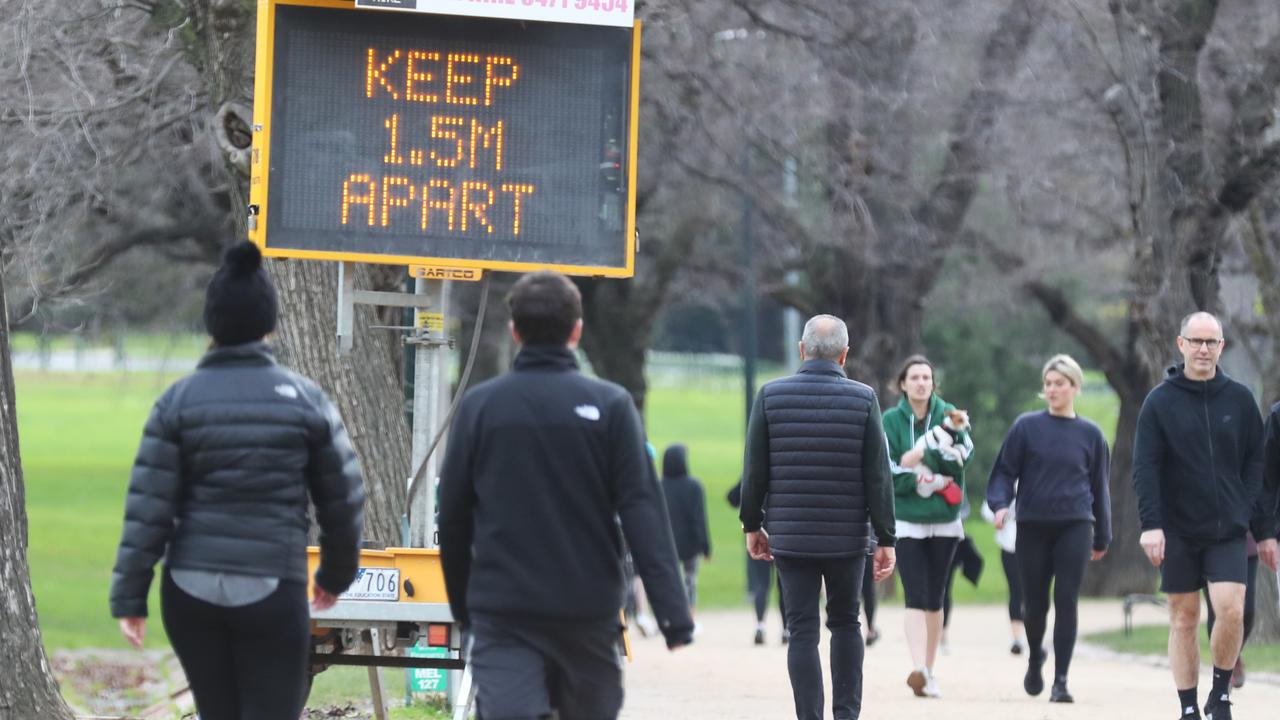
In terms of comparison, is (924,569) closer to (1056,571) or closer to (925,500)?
(925,500)

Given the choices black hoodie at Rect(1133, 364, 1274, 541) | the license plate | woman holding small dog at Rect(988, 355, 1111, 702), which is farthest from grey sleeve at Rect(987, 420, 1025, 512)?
the license plate

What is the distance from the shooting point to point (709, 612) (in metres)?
25.7

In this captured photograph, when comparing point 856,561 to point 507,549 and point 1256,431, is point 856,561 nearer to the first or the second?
point 1256,431

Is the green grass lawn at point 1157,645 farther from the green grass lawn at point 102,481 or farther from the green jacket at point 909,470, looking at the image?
the green grass lawn at point 102,481

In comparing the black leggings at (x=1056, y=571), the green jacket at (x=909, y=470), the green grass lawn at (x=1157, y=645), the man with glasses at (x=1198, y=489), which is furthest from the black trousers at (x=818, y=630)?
the green grass lawn at (x=1157, y=645)

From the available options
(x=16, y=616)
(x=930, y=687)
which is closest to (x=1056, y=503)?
(x=930, y=687)

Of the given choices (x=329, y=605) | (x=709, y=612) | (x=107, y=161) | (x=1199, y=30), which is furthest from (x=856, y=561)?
(x=709, y=612)

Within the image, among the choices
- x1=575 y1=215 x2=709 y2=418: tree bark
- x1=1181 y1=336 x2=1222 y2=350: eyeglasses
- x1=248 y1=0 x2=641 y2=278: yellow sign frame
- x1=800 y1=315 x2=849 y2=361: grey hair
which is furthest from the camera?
x1=575 y1=215 x2=709 y2=418: tree bark

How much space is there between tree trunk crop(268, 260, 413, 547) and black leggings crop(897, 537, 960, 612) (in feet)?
9.65

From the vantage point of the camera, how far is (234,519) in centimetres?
577

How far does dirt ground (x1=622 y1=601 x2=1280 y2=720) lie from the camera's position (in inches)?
437

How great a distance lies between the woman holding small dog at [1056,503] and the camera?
11359mm

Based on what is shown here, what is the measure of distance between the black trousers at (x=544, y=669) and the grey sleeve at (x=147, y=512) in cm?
92

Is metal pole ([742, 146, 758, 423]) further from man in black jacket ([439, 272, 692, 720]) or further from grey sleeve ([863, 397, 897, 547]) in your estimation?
man in black jacket ([439, 272, 692, 720])
